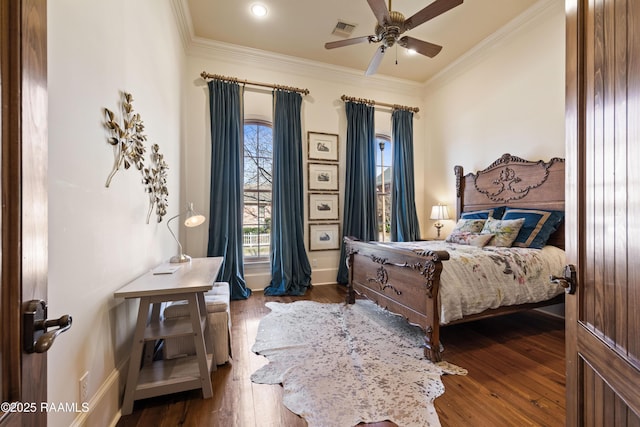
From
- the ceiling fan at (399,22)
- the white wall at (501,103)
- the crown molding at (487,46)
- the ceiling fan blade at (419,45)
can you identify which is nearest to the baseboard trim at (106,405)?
the ceiling fan at (399,22)

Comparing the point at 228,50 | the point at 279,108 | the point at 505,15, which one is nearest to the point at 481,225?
the point at 505,15

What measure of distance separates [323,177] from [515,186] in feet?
8.82

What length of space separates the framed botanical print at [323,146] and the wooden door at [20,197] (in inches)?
149

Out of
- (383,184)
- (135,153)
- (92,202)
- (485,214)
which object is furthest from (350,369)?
(383,184)

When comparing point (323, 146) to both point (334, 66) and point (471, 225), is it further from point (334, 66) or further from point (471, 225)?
point (471, 225)

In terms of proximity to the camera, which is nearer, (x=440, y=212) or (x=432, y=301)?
(x=432, y=301)

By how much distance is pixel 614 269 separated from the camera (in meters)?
0.69

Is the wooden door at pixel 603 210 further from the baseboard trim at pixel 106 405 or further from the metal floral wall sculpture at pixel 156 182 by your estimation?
the metal floral wall sculpture at pixel 156 182

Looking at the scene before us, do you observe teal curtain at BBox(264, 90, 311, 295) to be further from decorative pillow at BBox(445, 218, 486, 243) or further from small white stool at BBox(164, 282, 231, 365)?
decorative pillow at BBox(445, 218, 486, 243)

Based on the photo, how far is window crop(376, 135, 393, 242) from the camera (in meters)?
4.96

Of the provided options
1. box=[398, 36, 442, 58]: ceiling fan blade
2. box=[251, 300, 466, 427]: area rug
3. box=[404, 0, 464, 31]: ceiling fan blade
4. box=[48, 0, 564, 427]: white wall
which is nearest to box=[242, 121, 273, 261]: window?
box=[48, 0, 564, 427]: white wall

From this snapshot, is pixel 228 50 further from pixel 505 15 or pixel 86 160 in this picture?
pixel 505 15

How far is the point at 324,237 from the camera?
14.5 ft

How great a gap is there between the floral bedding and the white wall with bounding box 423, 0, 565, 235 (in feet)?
4.53
